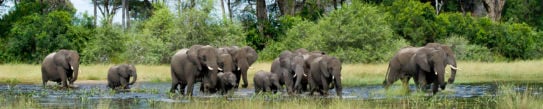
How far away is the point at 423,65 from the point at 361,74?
12141mm

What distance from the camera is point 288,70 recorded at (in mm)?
25484

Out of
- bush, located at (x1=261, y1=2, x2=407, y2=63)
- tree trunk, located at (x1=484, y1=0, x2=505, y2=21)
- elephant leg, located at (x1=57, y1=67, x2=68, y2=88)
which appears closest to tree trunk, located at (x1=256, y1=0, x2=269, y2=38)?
bush, located at (x1=261, y1=2, x2=407, y2=63)

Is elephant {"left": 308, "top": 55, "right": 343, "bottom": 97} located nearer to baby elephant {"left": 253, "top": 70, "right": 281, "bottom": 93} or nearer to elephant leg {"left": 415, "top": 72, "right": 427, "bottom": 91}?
baby elephant {"left": 253, "top": 70, "right": 281, "bottom": 93}

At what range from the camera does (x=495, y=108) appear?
17.0m

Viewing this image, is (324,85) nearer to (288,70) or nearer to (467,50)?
(288,70)

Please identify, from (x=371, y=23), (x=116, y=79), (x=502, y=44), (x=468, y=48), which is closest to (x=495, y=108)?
(x=116, y=79)

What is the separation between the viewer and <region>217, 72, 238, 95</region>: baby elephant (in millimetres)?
24078

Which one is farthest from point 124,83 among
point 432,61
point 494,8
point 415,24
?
point 494,8

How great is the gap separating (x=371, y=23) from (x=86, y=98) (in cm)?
2610

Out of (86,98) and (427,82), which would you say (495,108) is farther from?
(86,98)

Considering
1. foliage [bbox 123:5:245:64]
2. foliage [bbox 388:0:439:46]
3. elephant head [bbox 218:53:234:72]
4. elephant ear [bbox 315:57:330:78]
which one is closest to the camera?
elephant ear [bbox 315:57:330:78]

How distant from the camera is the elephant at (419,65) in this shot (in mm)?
23062

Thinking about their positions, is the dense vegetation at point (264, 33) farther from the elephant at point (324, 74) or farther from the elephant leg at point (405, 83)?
the elephant at point (324, 74)

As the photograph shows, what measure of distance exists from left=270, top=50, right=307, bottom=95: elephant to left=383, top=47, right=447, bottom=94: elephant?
2560 mm
